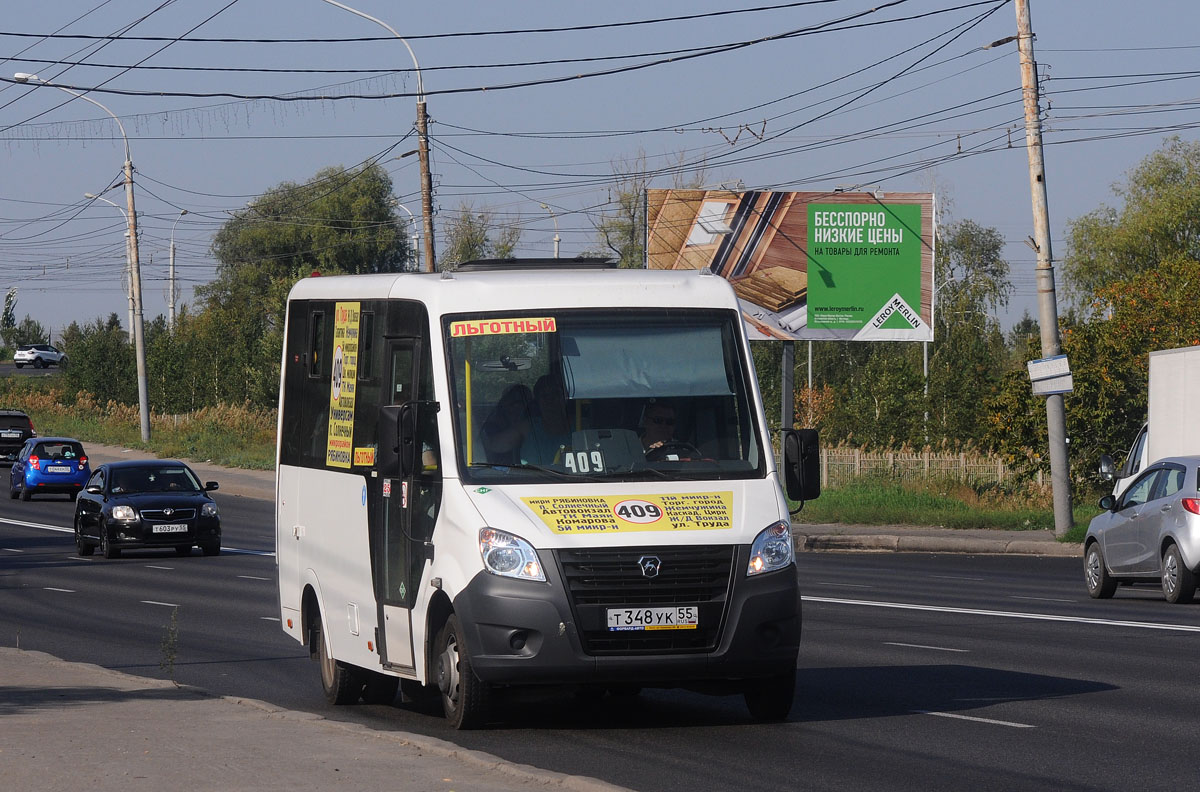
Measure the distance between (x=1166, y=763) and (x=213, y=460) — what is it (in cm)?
A: 4960

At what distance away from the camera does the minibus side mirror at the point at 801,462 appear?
9805mm

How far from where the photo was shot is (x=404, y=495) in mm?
9836

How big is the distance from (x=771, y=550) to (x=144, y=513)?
808 inches

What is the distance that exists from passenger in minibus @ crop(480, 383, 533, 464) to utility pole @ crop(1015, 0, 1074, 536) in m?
20.7

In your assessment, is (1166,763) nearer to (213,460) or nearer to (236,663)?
(236,663)

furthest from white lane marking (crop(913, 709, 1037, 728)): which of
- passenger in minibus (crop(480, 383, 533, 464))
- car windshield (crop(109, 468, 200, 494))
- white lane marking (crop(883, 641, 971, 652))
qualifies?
car windshield (crop(109, 468, 200, 494))

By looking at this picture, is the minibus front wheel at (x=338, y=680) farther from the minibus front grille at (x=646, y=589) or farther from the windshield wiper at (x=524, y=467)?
the minibus front grille at (x=646, y=589)

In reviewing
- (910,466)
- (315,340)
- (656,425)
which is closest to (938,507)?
(910,466)

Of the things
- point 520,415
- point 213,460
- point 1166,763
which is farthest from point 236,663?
point 213,460

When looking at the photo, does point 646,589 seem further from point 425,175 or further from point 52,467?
point 52,467

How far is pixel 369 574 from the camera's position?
33.9 feet

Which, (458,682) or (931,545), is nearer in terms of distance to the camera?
(458,682)

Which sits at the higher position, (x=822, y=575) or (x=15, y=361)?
(x=15, y=361)

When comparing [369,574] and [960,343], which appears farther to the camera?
[960,343]
